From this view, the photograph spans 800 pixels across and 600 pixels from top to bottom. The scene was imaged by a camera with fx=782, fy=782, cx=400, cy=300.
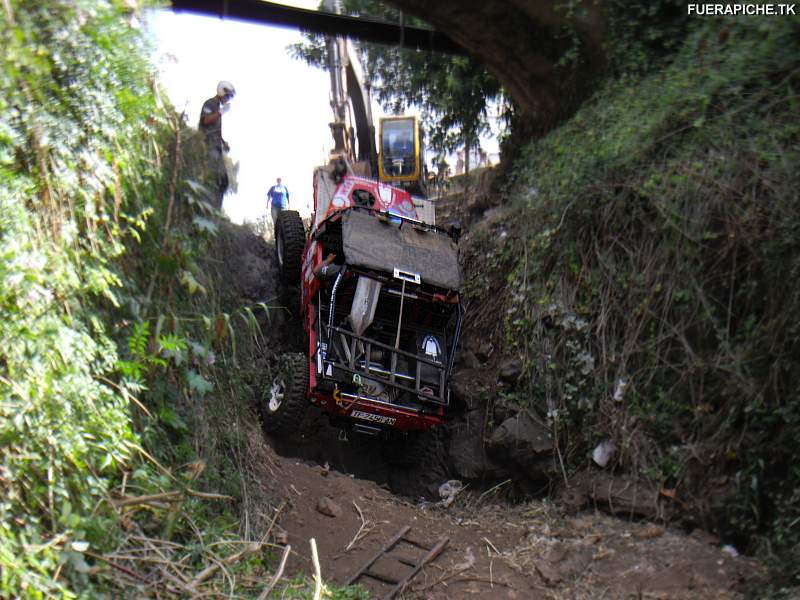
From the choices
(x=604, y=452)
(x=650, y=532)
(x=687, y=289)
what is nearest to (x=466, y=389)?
(x=604, y=452)

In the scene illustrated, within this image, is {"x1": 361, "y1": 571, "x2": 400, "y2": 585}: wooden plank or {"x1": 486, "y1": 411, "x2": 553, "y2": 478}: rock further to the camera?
{"x1": 486, "y1": 411, "x2": 553, "y2": 478}: rock

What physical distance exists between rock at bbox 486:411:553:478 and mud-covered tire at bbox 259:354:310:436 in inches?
86.1

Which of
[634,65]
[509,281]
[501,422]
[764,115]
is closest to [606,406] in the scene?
[501,422]

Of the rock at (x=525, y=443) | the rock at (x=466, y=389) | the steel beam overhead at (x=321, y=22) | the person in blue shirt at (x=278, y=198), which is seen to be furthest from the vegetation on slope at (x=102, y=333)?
the person in blue shirt at (x=278, y=198)

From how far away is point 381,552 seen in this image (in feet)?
22.4

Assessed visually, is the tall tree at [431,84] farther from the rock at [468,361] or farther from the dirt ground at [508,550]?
the dirt ground at [508,550]

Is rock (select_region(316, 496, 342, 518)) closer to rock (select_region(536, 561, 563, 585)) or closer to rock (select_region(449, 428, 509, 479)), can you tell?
rock (select_region(536, 561, 563, 585))

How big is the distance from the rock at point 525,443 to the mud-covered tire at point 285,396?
7.18 feet

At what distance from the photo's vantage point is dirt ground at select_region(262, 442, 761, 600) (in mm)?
6156

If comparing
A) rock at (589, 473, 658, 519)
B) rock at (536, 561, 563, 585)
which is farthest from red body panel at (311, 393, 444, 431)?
rock at (536, 561, 563, 585)

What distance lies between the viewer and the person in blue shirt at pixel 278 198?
1340cm

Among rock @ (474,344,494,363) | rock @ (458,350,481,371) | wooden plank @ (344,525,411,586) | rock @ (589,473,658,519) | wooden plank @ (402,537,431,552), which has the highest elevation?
rock @ (474,344,494,363)

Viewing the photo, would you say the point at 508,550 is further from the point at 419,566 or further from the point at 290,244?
the point at 290,244

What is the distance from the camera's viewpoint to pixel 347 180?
35.1 ft
